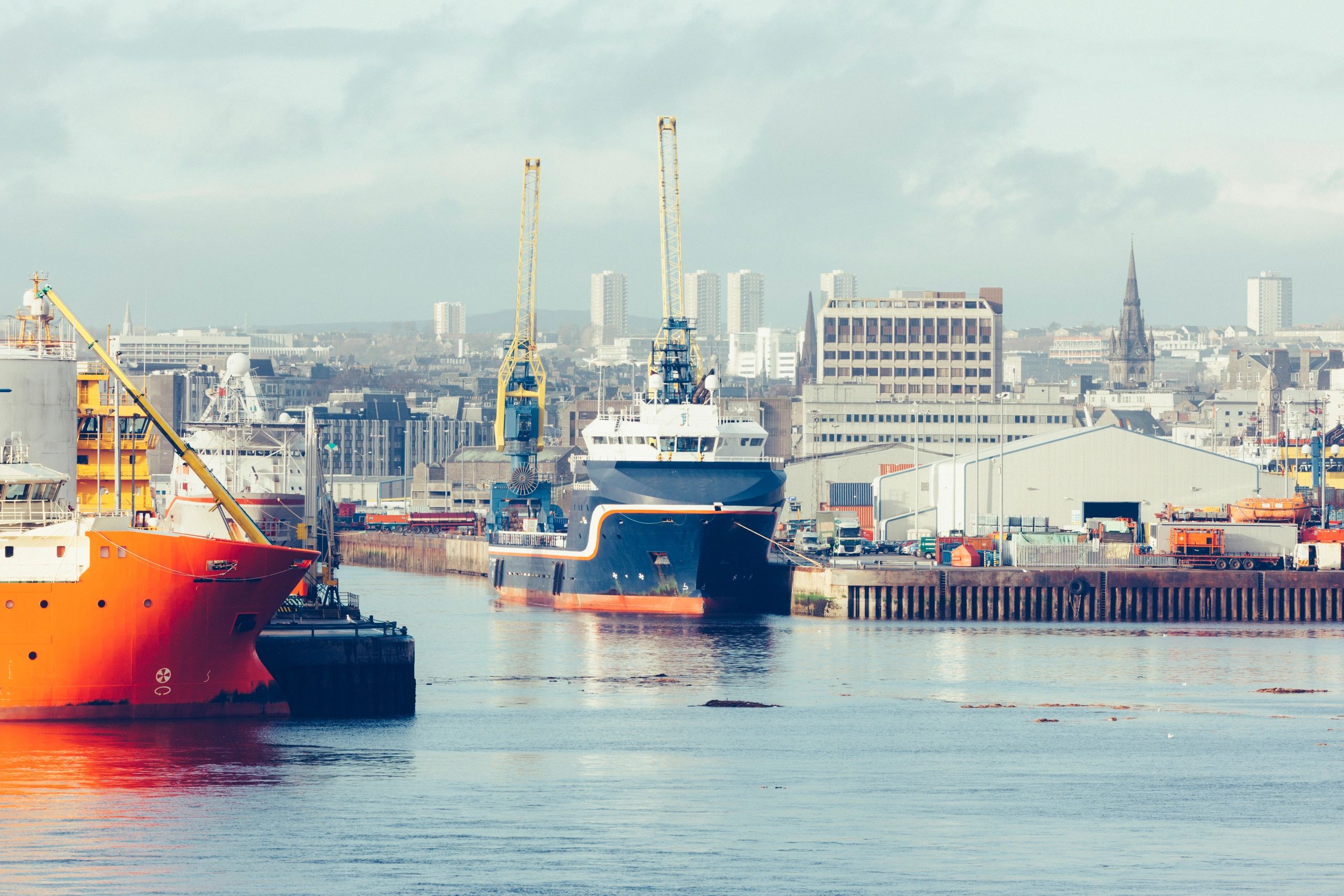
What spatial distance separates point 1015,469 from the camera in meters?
131

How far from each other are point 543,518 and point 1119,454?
32.8 metres

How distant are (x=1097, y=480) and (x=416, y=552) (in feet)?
206

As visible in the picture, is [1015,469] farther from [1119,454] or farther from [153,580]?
[153,580]

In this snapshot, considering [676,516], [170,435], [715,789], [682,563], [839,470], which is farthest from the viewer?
[839,470]

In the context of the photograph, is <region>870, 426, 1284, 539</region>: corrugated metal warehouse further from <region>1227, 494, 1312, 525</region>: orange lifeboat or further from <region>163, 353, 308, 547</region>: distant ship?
<region>163, 353, 308, 547</region>: distant ship

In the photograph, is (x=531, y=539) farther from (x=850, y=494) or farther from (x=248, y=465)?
(x=850, y=494)

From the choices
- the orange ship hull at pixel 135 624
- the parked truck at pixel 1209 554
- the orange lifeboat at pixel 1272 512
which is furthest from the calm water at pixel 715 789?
the orange lifeboat at pixel 1272 512

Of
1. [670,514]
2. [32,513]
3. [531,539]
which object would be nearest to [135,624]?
[32,513]

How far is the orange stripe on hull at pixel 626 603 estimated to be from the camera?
343 ft

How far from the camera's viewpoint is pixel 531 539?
125 metres

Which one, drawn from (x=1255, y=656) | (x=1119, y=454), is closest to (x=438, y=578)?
(x=1119, y=454)

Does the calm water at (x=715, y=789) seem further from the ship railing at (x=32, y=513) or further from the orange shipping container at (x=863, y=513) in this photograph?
the orange shipping container at (x=863, y=513)

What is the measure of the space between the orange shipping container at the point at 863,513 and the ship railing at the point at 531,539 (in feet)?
116

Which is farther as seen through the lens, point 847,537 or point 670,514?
point 847,537
